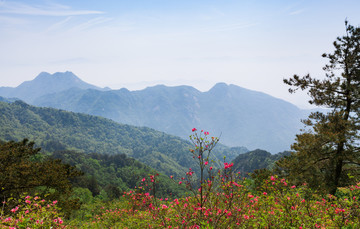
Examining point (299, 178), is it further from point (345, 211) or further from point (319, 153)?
point (345, 211)

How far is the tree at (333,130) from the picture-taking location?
1186 cm

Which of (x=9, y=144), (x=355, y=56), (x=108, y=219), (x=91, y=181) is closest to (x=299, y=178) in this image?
(x=355, y=56)

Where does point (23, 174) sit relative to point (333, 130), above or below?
below

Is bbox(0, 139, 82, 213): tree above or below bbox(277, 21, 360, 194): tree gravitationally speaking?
below

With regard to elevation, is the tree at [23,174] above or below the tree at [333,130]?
below

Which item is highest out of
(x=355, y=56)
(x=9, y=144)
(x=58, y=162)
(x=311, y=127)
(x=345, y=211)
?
(x=355, y=56)

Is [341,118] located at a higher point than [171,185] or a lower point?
higher

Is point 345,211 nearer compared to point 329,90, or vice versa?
point 345,211

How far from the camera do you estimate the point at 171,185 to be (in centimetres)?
9900

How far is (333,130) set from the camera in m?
11.8

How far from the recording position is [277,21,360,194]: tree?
11.9 m

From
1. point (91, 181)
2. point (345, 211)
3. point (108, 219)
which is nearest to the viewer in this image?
point (345, 211)

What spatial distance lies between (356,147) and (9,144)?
65.8ft

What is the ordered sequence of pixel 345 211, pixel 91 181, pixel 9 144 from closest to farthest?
pixel 345 211, pixel 9 144, pixel 91 181
